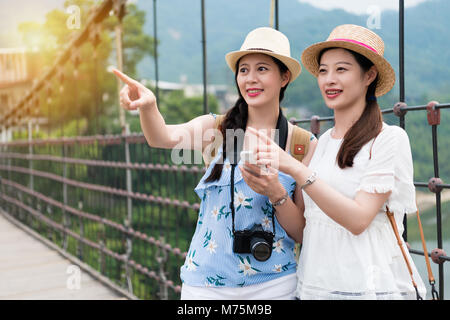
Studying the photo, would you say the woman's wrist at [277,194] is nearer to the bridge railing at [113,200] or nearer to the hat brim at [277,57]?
the hat brim at [277,57]

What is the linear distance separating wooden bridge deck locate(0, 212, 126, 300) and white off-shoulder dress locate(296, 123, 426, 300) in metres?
3.23

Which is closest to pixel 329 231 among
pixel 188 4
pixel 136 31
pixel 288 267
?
pixel 288 267

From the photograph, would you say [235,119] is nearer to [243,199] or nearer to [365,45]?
[243,199]

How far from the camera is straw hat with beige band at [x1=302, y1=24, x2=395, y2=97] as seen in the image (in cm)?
137

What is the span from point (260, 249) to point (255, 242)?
0.08ft

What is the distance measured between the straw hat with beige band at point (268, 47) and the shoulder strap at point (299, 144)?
0.72ft

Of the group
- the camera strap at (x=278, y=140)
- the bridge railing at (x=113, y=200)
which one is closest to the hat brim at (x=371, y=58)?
the camera strap at (x=278, y=140)

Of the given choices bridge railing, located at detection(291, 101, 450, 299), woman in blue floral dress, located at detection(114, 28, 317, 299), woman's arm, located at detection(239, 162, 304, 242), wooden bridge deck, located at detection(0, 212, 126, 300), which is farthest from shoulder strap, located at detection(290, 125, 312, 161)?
wooden bridge deck, located at detection(0, 212, 126, 300)

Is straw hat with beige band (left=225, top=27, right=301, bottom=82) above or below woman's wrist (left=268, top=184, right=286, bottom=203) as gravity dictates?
above

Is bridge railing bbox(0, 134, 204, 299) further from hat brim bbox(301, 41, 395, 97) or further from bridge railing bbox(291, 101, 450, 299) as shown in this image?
hat brim bbox(301, 41, 395, 97)

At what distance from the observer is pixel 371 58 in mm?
1396

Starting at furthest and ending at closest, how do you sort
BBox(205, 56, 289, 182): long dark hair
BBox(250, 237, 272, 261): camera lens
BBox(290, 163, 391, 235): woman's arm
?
BBox(205, 56, 289, 182): long dark hair
BBox(250, 237, 272, 261): camera lens
BBox(290, 163, 391, 235): woman's arm

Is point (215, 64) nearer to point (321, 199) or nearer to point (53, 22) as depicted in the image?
point (53, 22)
